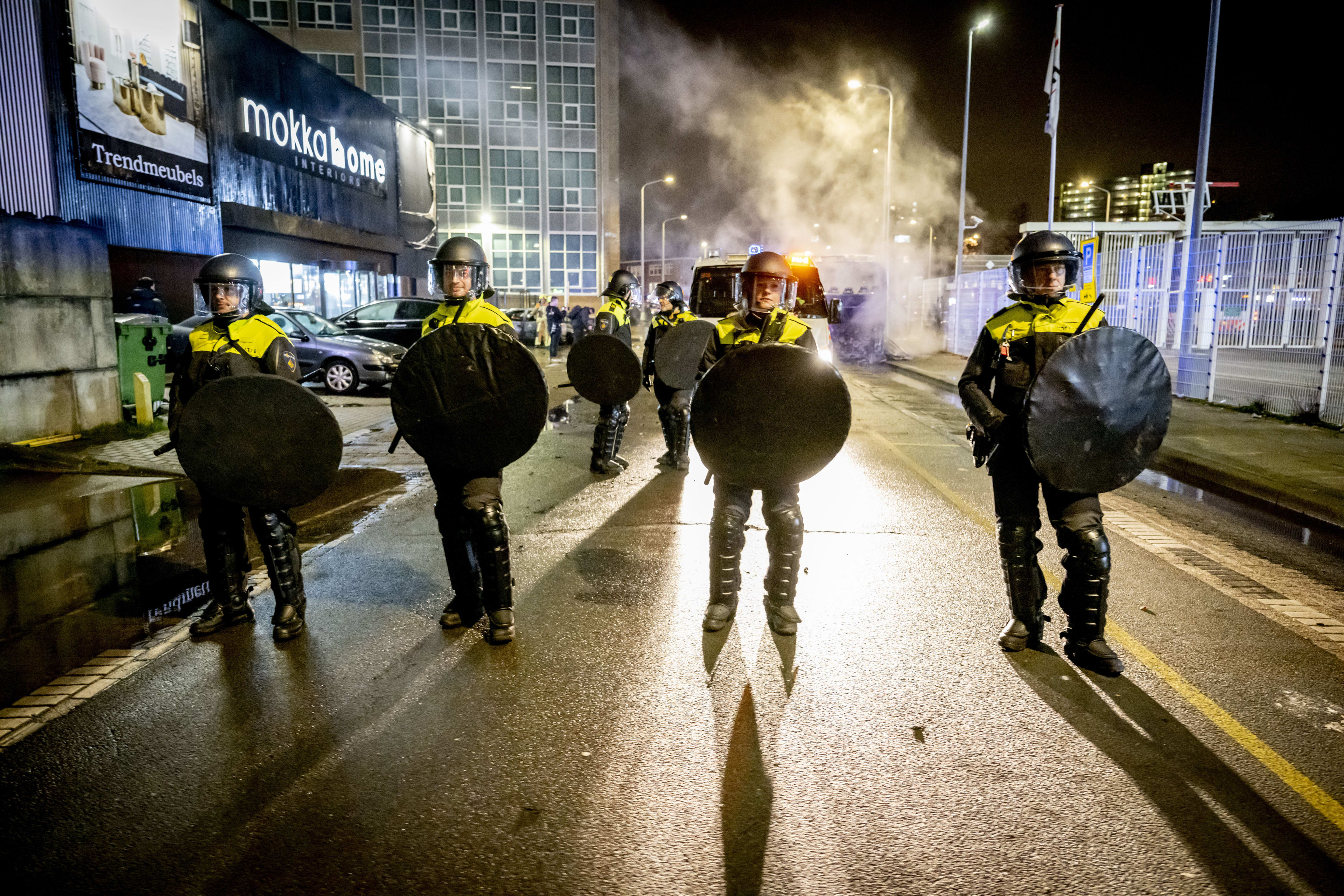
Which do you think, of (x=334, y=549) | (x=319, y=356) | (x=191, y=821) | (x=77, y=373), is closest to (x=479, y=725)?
(x=191, y=821)

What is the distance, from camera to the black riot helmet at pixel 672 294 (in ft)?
28.7

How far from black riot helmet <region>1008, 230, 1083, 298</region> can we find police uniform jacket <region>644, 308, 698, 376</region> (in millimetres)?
4479

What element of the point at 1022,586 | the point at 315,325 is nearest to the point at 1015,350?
the point at 1022,586

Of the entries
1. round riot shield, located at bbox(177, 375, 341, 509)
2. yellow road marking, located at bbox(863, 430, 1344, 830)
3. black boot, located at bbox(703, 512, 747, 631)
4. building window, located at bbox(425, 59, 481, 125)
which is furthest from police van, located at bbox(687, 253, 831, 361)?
building window, located at bbox(425, 59, 481, 125)

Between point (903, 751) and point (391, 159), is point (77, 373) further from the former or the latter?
point (391, 159)

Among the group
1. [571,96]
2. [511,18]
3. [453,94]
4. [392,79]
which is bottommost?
[453,94]

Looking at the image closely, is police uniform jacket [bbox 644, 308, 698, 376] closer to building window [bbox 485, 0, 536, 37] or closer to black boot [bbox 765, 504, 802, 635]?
black boot [bbox 765, 504, 802, 635]

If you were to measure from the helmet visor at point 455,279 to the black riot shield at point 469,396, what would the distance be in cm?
36

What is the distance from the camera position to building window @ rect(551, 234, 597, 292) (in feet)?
173

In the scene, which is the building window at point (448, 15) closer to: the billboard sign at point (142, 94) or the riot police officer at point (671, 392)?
the billboard sign at point (142, 94)

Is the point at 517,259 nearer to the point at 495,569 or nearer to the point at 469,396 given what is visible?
the point at 469,396

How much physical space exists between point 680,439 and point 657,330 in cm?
110

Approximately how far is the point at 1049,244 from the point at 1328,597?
2.92m

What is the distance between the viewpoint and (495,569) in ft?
13.9
